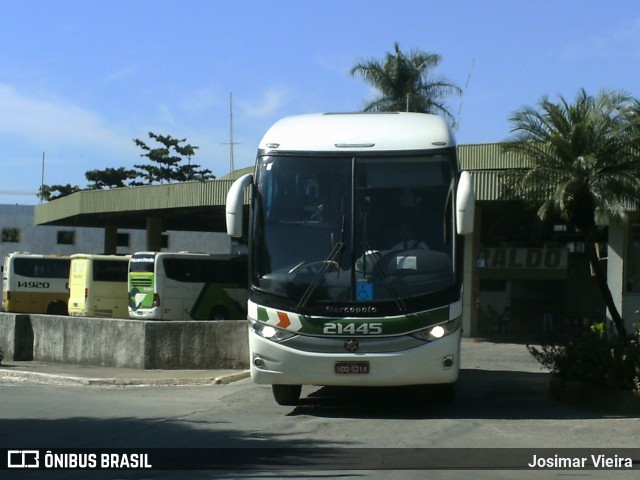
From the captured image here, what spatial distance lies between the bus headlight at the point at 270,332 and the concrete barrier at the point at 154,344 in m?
6.47

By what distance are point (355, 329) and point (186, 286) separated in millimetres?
24444

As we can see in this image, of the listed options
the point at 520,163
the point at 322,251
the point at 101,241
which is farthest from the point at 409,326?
the point at 101,241

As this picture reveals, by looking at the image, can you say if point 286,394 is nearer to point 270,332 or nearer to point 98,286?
point 270,332

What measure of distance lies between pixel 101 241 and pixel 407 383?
55.4 meters

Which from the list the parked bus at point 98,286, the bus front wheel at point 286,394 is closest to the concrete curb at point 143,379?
the bus front wheel at point 286,394

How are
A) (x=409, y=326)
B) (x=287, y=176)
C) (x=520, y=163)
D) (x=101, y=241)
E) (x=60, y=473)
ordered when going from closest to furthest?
(x=60, y=473), (x=409, y=326), (x=287, y=176), (x=520, y=163), (x=101, y=241)

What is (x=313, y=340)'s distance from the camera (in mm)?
11219

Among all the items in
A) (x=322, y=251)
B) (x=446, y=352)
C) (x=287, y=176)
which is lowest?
(x=446, y=352)

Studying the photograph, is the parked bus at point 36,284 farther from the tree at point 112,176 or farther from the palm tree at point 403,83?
the tree at point 112,176

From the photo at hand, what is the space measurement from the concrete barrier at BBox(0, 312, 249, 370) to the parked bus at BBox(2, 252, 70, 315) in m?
21.7

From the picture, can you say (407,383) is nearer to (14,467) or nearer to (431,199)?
(431,199)

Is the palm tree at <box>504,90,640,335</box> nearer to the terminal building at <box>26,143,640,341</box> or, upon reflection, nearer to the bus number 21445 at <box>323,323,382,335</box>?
the terminal building at <box>26,143,640,341</box>

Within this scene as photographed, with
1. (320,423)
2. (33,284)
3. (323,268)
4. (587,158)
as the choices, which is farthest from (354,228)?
(33,284)

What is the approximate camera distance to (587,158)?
72.4 feet
